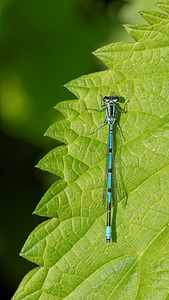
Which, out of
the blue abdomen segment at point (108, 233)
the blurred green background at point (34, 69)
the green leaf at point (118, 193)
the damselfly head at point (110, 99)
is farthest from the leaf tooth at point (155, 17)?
the blue abdomen segment at point (108, 233)

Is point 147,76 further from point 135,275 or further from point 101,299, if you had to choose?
point 101,299

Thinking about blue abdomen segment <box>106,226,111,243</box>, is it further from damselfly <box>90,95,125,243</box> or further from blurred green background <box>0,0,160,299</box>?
blurred green background <box>0,0,160,299</box>

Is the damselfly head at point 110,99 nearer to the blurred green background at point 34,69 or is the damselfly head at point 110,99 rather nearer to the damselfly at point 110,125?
the damselfly at point 110,125

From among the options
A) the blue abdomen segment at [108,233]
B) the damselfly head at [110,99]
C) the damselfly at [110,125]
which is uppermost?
the damselfly head at [110,99]

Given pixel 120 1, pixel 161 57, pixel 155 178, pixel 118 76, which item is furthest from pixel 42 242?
A: pixel 120 1

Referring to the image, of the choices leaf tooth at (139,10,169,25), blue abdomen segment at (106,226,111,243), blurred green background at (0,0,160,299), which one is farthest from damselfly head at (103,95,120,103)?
blurred green background at (0,0,160,299)

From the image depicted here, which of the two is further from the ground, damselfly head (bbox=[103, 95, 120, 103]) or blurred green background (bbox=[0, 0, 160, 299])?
blurred green background (bbox=[0, 0, 160, 299])

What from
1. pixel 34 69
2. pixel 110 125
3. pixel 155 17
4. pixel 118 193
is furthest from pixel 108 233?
pixel 34 69
